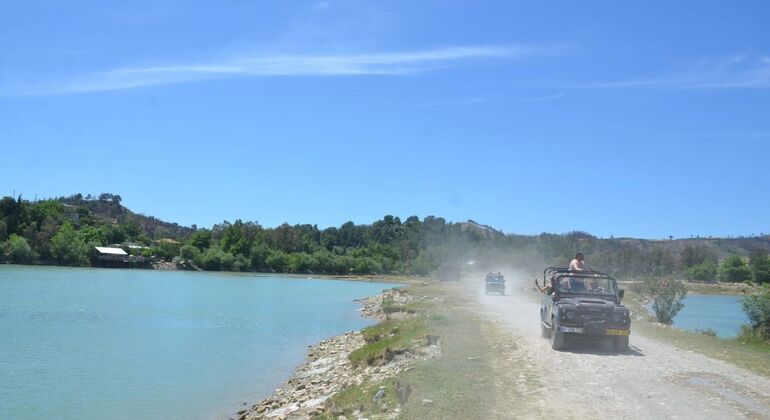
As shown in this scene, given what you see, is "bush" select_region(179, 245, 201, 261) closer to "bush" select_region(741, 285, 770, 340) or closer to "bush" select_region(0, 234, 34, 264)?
"bush" select_region(0, 234, 34, 264)

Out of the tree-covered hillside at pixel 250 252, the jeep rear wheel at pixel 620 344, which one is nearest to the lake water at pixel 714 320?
the jeep rear wheel at pixel 620 344

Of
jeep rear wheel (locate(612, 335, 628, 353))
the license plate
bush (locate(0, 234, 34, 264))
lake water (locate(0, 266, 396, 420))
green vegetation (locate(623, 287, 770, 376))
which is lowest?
lake water (locate(0, 266, 396, 420))

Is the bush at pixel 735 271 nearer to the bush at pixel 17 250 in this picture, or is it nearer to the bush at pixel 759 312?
the bush at pixel 759 312

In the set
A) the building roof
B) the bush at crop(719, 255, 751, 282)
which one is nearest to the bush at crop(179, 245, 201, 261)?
the building roof

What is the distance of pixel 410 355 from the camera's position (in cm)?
2180

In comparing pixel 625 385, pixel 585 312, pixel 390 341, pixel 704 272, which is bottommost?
pixel 390 341

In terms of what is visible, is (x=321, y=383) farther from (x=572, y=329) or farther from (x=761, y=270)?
(x=761, y=270)

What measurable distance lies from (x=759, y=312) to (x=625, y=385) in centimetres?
1902

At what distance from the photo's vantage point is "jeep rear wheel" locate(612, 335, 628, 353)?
62.5 ft

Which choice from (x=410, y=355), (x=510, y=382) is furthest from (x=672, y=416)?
(x=410, y=355)

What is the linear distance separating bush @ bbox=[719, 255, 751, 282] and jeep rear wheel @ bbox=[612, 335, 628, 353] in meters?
174

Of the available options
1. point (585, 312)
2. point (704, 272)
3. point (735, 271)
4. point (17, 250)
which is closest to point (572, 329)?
point (585, 312)

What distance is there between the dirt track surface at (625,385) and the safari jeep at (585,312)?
0.53m

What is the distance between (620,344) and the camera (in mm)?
19094
